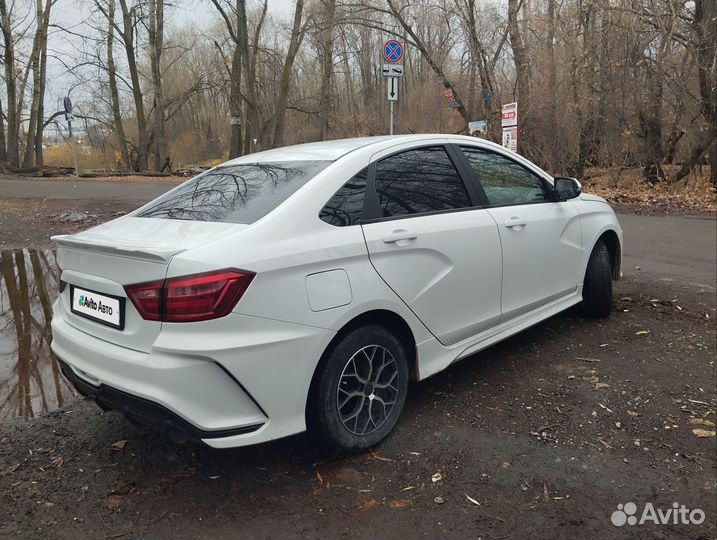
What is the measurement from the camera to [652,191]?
527 inches

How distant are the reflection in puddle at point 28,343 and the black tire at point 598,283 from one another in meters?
4.00

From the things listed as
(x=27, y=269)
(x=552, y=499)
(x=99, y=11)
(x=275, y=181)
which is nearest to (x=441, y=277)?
(x=275, y=181)

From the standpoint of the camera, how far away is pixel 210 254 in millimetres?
2299

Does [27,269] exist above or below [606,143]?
below

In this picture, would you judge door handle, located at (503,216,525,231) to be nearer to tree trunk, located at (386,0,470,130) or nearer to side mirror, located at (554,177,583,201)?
side mirror, located at (554,177,583,201)

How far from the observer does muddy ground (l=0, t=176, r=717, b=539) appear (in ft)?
7.62

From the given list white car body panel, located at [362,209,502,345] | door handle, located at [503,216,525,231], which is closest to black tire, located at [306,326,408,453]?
white car body panel, located at [362,209,502,345]

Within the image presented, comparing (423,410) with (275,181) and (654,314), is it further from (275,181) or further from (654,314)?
(654,314)

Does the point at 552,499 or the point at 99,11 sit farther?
the point at 99,11

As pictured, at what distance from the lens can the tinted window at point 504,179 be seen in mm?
3721

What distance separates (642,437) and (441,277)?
135cm

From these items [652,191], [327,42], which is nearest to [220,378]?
[652,191]

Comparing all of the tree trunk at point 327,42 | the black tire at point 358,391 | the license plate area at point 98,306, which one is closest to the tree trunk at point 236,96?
the tree trunk at point 327,42

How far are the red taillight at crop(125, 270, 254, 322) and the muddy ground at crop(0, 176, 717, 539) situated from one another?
0.89 metres
